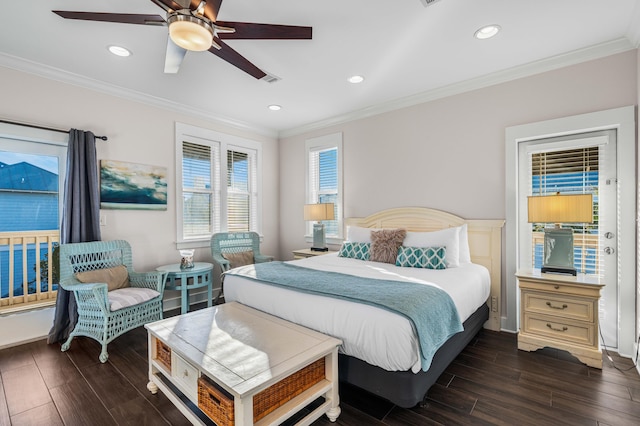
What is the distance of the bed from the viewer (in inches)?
70.1

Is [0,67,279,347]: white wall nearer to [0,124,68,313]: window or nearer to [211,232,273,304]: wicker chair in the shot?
[0,124,68,313]: window

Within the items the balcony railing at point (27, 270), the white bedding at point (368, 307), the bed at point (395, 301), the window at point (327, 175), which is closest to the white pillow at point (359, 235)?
the bed at point (395, 301)

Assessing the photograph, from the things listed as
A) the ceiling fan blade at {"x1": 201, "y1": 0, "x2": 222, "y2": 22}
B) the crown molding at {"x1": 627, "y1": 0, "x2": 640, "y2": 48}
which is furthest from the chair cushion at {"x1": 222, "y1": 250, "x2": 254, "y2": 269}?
the crown molding at {"x1": 627, "y1": 0, "x2": 640, "y2": 48}

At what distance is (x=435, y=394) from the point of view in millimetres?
2100

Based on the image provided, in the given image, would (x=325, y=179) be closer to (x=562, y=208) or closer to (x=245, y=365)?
(x=562, y=208)

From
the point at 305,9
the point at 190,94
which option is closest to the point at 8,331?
the point at 190,94

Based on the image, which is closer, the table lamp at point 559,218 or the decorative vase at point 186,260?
the table lamp at point 559,218

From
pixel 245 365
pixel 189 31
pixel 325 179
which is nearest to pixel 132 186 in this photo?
pixel 189 31

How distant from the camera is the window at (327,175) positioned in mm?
4723

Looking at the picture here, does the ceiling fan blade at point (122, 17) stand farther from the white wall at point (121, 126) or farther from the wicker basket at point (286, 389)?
the wicker basket at point (286, 389)

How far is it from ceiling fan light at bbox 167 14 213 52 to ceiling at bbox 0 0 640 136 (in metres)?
0.54

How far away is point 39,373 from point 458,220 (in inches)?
163

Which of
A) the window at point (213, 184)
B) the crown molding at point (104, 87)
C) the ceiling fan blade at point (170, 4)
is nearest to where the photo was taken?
the ceiling fan blade at point (170, 4)

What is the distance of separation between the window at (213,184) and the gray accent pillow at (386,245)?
7.79 ft
